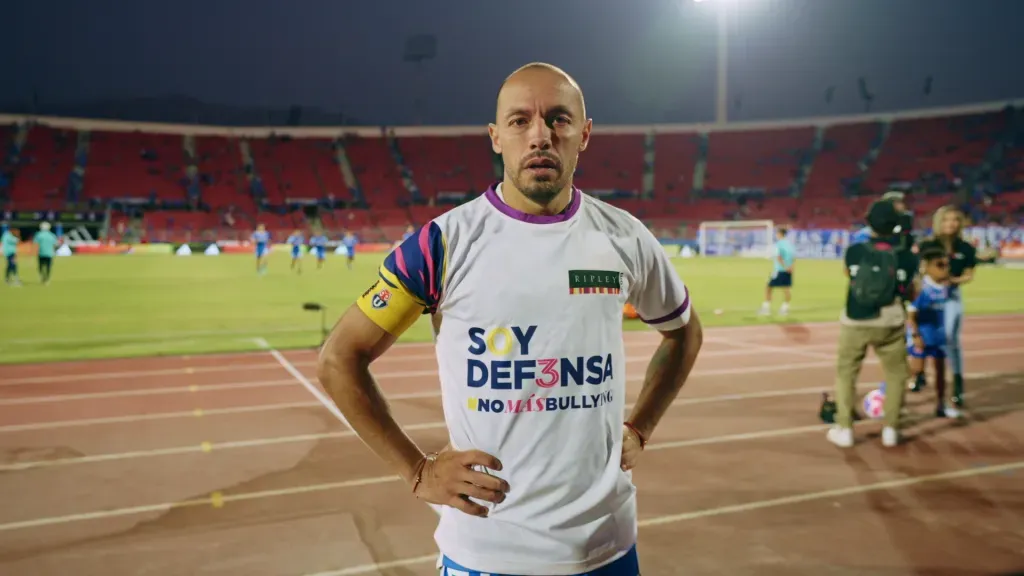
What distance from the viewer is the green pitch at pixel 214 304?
13.7 meters

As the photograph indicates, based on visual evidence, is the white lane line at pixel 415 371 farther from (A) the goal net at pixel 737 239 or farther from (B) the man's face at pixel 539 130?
(A) the goal net at pixel 737 239

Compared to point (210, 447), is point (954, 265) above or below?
above

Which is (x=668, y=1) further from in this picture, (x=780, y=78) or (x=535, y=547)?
(x=535, y=547)

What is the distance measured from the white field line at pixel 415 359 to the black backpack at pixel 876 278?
497 cm

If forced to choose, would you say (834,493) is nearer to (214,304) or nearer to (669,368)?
(669,368)

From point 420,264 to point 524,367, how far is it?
1.31 feet

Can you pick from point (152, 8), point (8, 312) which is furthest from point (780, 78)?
point (8, 312)

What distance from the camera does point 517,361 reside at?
2.03 m

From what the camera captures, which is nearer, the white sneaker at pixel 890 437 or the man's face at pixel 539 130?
the man's face at pixel 539 130

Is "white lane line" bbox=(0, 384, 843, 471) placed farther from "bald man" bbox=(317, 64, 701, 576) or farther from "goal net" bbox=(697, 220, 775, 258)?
"goal net" bbox=(697, 220, 775, 258)

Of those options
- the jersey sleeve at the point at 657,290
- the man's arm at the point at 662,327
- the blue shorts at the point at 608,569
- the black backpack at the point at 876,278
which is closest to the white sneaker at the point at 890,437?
the black backpack at the point at 876,278

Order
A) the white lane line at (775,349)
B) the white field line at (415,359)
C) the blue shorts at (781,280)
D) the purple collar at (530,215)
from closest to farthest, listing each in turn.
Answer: the purple collar at (530,215)
the white field line at (415,359)
the white lane line at (775,349)
the blue shorts at (781,280)

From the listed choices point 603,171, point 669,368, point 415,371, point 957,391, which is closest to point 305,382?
point 415,371

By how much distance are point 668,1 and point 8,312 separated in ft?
256
